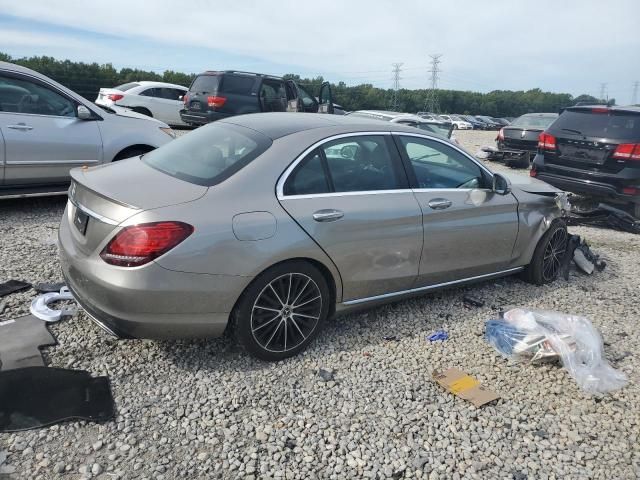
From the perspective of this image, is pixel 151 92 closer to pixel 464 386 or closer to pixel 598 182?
pixel 598 182

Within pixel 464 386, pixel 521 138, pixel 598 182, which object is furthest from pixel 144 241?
pixel 521 138

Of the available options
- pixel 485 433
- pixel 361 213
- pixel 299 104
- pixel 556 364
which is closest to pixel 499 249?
pixel 556 364

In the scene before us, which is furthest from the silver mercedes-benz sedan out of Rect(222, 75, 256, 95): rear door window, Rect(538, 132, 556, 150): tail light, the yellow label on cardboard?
Rect(222, 75, 256, 95): rear door window

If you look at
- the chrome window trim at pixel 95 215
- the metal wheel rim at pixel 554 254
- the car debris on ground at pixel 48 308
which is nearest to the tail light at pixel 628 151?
the metal wheel rim at pixel 554 254

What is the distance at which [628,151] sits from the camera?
732 centimetres

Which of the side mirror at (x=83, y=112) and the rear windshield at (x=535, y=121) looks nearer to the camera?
the side mirror at (x=83, y=112)

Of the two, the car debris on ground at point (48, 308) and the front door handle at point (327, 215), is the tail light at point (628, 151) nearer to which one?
the front door handle at point (327, 215)

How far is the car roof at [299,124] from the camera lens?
12.1 feet

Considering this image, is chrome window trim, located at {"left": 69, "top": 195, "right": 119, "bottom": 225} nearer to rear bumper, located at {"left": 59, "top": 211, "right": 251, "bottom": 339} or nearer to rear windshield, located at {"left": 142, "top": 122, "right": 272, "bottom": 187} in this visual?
rear bumper, located at {"left": 59, "top": 211, "right": 251, "bottom": 339}

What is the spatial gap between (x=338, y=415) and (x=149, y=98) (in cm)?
1702

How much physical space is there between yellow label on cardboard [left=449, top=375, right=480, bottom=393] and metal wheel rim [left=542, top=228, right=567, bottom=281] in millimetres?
2174

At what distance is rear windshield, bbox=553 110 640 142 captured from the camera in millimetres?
7434

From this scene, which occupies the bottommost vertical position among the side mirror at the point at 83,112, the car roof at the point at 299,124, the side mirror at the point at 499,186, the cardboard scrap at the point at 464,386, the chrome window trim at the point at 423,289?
the cardboard scrap at the point at 464,386

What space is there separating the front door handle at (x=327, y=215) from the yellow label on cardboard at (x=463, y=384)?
1321mm
